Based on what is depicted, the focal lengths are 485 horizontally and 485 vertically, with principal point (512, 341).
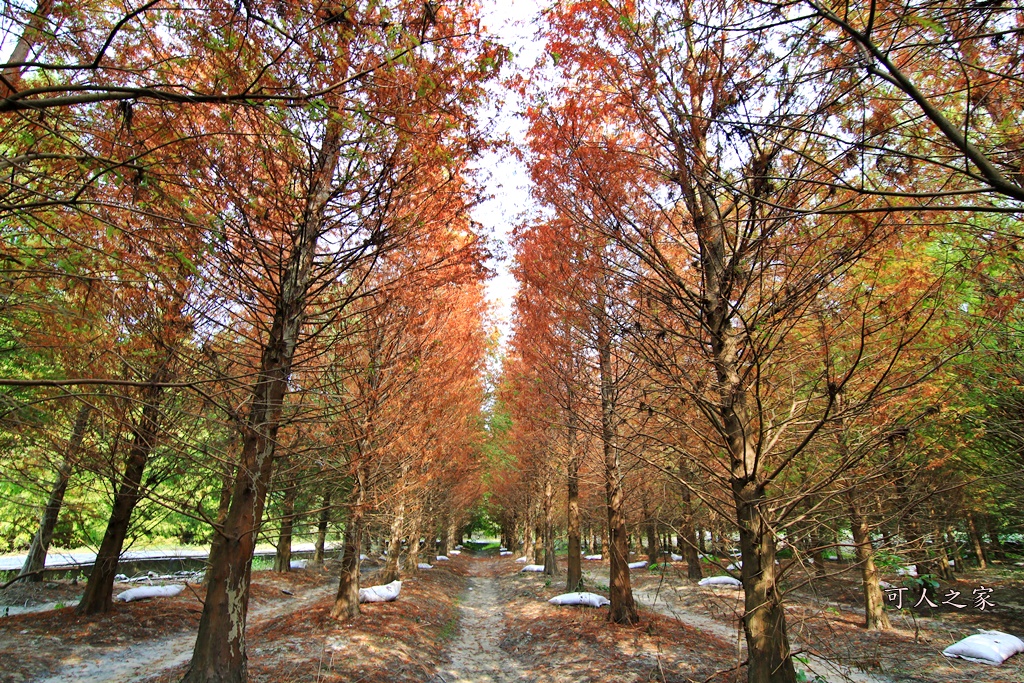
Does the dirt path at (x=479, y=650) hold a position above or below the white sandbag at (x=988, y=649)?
below

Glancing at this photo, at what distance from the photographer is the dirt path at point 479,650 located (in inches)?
283

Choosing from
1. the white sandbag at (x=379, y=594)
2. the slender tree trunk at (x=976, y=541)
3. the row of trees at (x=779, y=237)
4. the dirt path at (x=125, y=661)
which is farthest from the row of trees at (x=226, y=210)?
the slender tree trunk at (x=976, y=541)

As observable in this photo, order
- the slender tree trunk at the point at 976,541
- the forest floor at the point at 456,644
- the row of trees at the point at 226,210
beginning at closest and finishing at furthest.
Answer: the row of trees at the point at 226,210 < the forest floor at the point at 456,644 < the slender tree trunk at the point at 976,541

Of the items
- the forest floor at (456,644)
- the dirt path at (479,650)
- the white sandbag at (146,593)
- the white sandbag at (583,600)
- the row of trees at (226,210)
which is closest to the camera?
the row of trees at (226,210)

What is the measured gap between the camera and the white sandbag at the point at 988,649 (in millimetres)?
7561

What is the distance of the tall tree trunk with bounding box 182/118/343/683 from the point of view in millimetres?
4133

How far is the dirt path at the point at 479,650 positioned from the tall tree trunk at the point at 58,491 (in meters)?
6.02

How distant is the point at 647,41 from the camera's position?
409 cm

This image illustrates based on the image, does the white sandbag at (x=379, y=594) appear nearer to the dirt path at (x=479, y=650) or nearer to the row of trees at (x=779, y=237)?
the dirt path at (x=479, y=650)

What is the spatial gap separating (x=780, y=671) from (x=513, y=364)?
11656 mm

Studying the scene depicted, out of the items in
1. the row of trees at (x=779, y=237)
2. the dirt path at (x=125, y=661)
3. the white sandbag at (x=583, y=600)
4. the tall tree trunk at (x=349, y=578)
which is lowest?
the dirt path at (x=125, y=661)

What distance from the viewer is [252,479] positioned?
158 inches

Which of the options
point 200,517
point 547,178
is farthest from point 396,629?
point 547,178

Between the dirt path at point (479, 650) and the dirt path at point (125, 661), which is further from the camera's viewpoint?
the dirt path at point (479, 650)
